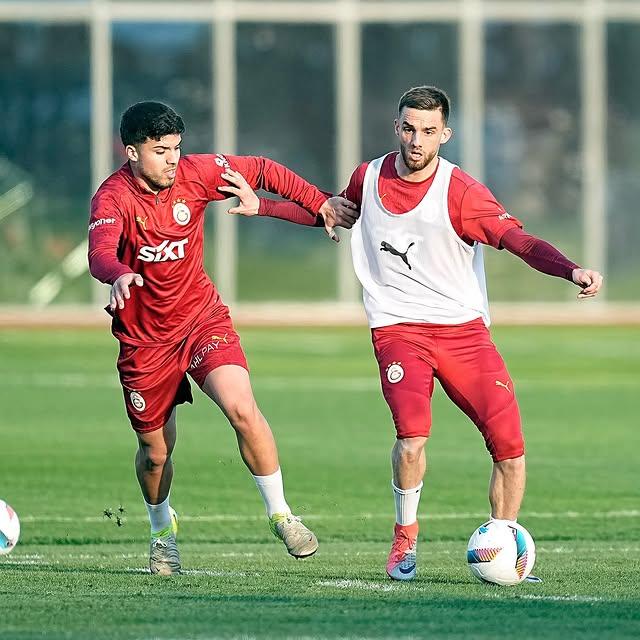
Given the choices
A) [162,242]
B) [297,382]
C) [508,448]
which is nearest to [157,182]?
[162,242]

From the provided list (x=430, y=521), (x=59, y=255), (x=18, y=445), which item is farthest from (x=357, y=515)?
(x=59, y=255)

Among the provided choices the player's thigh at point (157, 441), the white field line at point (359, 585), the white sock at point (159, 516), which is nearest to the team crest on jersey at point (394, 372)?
the white field line at point (359, 585)

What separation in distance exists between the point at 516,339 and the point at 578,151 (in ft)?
15.2

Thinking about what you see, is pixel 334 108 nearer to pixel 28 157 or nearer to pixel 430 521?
pixel 28 157

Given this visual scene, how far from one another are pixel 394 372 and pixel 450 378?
26 centimetres

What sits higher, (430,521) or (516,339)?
(430,521)

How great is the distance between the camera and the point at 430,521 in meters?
10.5

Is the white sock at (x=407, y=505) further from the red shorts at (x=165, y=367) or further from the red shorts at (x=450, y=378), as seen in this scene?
the red shorts at (x=165, y=367)

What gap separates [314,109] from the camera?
91.5ft

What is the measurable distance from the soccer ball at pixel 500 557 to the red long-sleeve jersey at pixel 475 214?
1.17 m

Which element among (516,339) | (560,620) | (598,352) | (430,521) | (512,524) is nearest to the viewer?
(560,620)

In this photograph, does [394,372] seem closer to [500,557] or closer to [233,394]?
[233,394]

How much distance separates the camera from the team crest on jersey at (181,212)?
796cm

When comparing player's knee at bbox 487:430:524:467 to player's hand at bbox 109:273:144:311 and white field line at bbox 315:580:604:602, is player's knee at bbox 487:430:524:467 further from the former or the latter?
player's hand at bbox 109:273:144:311
